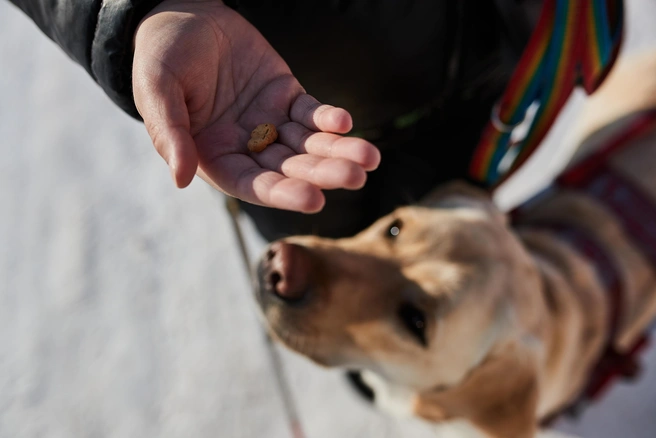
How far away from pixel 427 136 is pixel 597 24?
556 mm

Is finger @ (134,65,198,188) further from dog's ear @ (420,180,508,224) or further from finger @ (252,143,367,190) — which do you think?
dog's ear @ (420,180,508,224)

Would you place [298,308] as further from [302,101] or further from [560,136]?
[560,136]

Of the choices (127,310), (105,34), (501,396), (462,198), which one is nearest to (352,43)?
(105,34)

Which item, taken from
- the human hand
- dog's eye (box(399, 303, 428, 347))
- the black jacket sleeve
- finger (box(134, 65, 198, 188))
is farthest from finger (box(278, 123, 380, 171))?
dog's eye (box(399, 303, 428, 347))

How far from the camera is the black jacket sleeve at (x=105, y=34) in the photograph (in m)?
0.92

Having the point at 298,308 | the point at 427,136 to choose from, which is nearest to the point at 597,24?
the point at 427,136

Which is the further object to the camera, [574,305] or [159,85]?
[574,305]

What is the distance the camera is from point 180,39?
87cm

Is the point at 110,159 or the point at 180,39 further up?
the point at 180,39

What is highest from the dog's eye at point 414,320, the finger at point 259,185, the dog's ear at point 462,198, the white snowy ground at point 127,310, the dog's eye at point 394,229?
the finger at point 259,185

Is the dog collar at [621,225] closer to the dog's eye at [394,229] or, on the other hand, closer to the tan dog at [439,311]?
the tan dog at [439,311]

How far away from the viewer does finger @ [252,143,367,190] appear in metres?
0.73

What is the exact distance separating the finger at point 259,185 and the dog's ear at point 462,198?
101 centimetres

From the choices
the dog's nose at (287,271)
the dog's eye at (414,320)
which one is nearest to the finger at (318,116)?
the dog's nose at (287,271)
